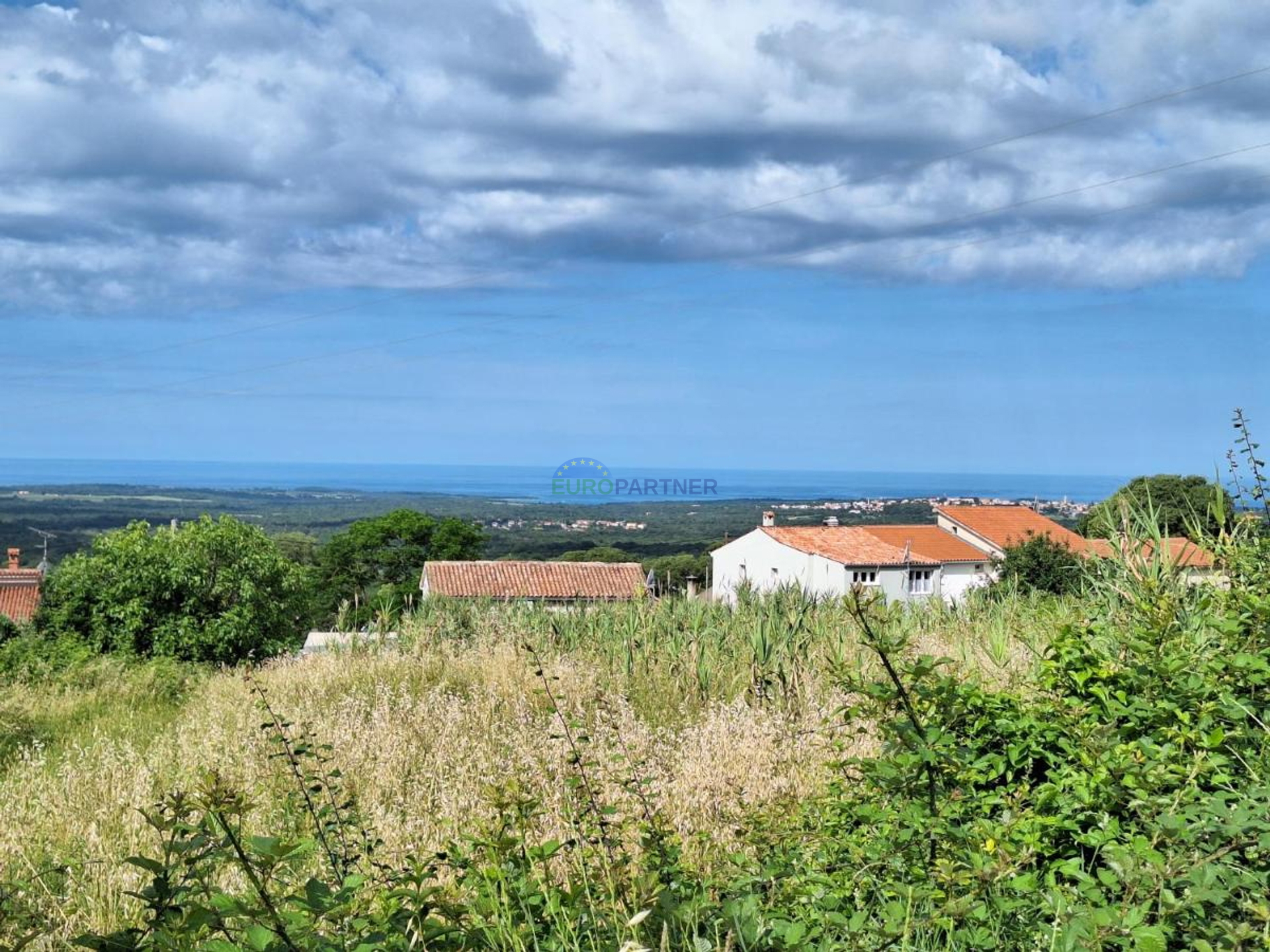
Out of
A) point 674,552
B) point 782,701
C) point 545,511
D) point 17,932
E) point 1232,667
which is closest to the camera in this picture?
point 17,932

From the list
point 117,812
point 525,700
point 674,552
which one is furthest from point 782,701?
point 674,552

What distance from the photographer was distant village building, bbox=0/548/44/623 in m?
54.2

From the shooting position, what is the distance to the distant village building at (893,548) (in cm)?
5534

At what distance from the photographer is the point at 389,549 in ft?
215

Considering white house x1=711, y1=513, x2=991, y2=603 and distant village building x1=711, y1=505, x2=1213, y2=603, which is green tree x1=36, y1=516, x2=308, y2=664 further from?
white house x1=711, y1=513, x2=991, y2=603

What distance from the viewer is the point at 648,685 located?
8.17 m

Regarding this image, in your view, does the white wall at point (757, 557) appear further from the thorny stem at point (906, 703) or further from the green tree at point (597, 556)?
the thorny stem at point (906, 703)

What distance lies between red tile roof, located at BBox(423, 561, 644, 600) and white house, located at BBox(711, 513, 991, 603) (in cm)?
A: 658

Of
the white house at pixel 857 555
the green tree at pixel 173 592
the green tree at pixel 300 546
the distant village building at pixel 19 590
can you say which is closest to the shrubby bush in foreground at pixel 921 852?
the green tree at pixel 173 592

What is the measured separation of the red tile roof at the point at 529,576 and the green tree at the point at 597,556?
9.60 feet

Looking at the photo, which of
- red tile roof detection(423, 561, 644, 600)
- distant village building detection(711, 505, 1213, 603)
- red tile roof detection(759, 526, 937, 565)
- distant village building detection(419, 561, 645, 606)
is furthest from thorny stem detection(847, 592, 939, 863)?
red tile roof detection(759, 526, 937, 565)

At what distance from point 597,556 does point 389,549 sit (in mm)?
15676

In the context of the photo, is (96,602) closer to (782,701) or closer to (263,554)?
(263,554)

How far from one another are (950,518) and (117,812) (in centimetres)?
6669
